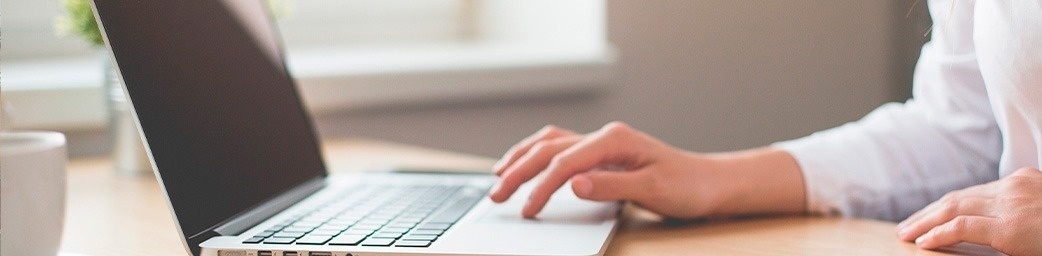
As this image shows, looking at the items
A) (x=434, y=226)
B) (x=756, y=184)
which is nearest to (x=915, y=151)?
(x=756, y=184)

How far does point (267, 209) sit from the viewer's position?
2.25ft

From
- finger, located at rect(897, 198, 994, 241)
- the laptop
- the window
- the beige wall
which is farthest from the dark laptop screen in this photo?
the beige wall

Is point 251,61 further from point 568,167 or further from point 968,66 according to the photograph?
point 968,66

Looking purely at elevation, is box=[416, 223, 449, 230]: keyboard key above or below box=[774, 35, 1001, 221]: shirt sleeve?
above

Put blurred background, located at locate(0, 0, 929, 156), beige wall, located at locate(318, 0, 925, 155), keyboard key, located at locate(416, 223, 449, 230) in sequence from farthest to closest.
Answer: beige wall, located at locate(318, 0, 925, 155) → blurred background, located at locate(0, 0, 929, 156) → keyboard key, located at locate(416, 223, 449, 230)

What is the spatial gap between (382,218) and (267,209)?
0.29ft

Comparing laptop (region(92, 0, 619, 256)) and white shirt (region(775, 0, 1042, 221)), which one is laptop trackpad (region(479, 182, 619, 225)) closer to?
laptop (region(92, 0, 619, 256))

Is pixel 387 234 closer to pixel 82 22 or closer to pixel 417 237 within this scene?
pixel 417 237

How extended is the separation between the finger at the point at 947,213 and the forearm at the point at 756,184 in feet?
0.40

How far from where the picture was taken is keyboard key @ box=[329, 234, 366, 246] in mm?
549

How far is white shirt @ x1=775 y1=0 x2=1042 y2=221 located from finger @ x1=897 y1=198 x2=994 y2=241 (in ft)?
0.33

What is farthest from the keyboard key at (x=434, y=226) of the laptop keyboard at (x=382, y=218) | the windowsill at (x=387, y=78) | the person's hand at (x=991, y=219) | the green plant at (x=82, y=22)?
the windowsill at (x=387, y=78)

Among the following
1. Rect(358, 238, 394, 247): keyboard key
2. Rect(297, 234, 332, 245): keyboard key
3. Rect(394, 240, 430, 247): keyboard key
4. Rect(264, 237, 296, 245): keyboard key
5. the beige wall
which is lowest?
the beige wall

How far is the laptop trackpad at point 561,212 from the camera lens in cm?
66
